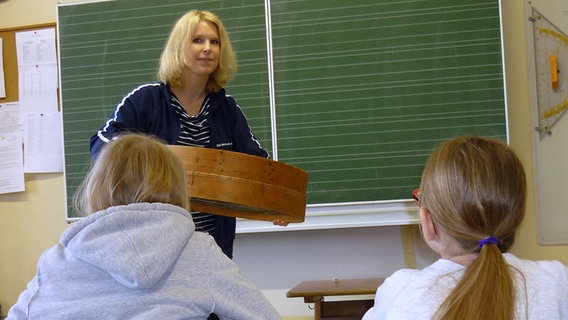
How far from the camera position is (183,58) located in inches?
96.7

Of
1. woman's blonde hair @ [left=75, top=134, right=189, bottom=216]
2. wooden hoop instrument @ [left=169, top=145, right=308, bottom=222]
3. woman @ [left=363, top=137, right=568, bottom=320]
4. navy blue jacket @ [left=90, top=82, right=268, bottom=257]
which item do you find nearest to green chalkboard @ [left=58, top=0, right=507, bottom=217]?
navy blue jacket @ [left=90, top=82, right=268, bottom=257]

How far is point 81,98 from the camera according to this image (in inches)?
157

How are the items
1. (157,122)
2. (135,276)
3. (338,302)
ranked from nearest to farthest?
(135,276)
(157,122)
(338,302)

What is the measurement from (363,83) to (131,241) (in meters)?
2.49

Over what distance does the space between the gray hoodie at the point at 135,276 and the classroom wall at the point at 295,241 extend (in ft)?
8.02

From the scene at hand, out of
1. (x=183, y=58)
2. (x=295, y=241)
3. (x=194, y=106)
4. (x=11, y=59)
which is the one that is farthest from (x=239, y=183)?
(x=11, y=59)

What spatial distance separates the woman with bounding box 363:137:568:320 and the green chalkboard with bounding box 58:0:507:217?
234 cm

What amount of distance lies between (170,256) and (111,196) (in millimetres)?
201

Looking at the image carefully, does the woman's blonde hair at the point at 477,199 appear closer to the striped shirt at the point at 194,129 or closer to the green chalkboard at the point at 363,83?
the striped shirt at the point at 194,129

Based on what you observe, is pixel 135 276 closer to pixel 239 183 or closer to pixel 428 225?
pixel 428 225

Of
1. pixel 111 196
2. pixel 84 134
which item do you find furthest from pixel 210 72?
Answer: pixel 84 134

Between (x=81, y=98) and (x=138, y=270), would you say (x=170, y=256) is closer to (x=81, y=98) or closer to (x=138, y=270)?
(x=138, y=270)

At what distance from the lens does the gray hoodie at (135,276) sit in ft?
4.44

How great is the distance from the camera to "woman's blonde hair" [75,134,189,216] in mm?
1489
